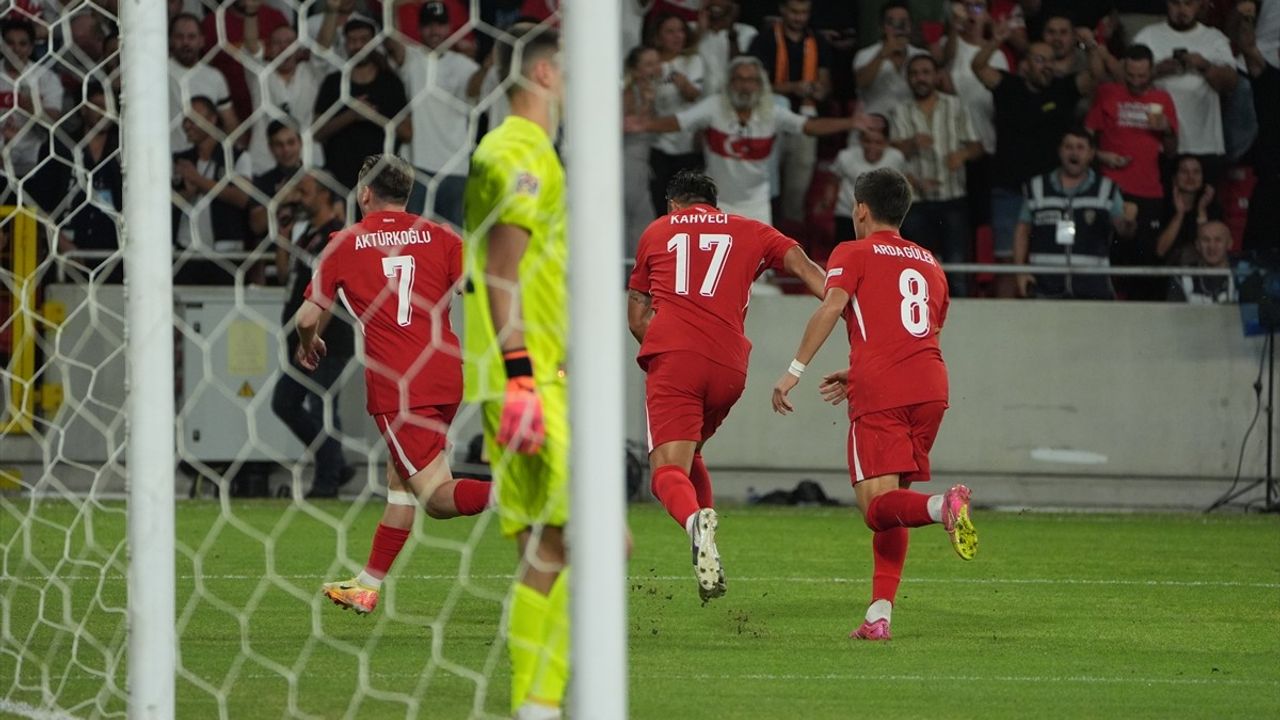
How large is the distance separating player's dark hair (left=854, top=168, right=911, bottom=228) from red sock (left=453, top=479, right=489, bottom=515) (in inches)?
78.7

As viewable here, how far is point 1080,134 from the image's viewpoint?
44.7ft

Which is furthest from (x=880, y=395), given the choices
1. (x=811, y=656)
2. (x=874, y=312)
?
(x=811, y=656)

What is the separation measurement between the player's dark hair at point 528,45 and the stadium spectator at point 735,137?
9112mm

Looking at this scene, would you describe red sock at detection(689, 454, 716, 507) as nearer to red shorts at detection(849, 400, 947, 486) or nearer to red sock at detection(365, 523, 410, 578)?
red shorts at detection(849, 400, 947, 486)

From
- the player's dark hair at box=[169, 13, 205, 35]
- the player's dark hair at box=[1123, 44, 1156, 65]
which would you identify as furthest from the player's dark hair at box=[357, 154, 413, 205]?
the player's dark hair at box=[1123, 44, 1156, 65]

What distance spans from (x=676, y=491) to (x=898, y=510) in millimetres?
1096

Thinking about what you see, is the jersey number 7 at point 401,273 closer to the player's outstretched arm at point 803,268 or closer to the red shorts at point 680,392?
the red shorts at point 680,392

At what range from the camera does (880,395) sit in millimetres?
7266

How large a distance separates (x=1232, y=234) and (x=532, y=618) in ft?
36.8

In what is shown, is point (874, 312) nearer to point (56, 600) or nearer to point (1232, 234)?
point (56, 600)

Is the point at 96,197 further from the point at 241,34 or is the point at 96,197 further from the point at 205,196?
the point at 241,34

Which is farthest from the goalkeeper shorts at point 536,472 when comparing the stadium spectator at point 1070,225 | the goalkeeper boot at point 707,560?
the stadium spectator at point 1070,225

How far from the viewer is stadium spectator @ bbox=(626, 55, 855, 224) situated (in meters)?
13.6

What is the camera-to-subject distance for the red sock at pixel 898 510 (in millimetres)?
6868
